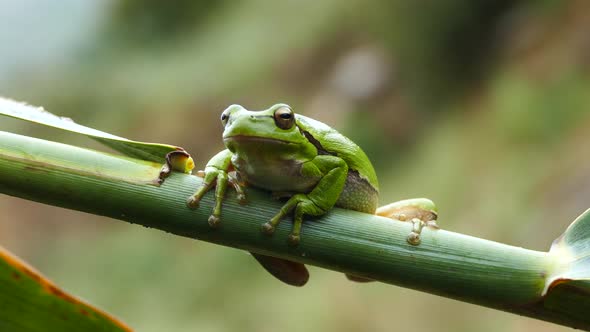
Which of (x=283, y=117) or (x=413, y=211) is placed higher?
(x=283, y=117)

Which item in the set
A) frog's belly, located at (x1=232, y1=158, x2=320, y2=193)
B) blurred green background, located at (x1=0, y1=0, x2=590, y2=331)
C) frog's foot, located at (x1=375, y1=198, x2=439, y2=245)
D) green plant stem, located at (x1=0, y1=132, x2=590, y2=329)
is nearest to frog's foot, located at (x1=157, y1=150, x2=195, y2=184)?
green plant stem, located at (x1=0, y1=132, x2=590, y2=329)

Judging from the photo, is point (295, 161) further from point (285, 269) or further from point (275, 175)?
point (285, 269)

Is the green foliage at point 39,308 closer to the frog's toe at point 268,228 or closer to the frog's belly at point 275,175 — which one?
the frog's toe at point 268,228

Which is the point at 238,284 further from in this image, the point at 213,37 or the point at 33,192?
the point at 33,192

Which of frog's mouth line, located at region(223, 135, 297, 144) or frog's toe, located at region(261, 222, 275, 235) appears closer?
frog's toe, located at region(261, 222, 275, 235)

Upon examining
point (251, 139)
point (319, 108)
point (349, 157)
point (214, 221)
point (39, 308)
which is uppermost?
point (319, 108)

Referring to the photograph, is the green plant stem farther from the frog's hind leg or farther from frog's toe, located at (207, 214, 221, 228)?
the frog's hind leg

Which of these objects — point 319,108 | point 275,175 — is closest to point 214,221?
Answer: point 275,175
